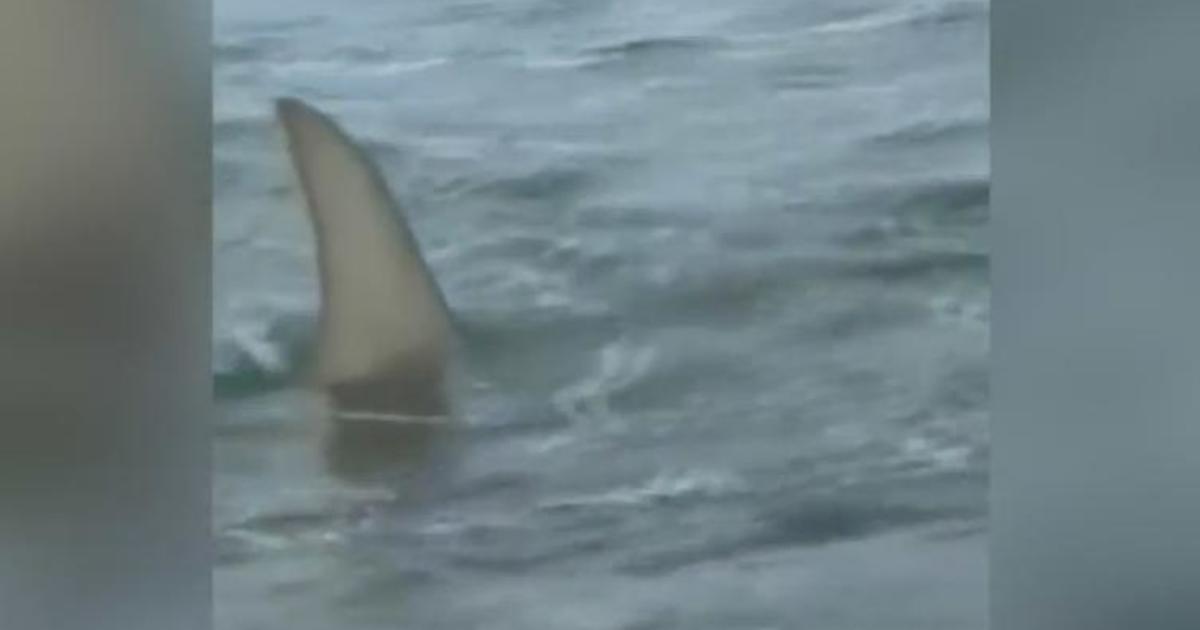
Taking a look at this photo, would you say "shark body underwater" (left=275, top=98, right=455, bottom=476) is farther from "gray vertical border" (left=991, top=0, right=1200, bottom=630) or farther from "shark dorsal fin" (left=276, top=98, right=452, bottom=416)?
"gray vertical border" (left=991, top=0, right=1200, bottom=630)

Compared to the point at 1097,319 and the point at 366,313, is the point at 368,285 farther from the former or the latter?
the point at 1097,319

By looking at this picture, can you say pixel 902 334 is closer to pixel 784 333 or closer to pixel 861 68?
pixel 784 333

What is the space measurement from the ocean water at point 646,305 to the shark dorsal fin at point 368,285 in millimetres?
17

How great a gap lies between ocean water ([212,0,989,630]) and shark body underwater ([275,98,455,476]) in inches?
0.7

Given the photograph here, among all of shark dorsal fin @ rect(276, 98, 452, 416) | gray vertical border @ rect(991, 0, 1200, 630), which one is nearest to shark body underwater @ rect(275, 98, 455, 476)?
shark dorsal fin @ rect(276, 98, 452, 416)

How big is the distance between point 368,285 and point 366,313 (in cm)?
2

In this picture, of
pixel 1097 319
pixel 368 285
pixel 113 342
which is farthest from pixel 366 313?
pixel 1097 319

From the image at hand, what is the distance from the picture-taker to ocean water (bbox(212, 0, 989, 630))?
1622 mm

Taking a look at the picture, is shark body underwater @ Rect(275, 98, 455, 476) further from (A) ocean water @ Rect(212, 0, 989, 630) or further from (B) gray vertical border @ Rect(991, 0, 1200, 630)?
(B) gray vertical border @ Rect(991, 0, 1200, 630)

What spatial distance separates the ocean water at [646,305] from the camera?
1.62m

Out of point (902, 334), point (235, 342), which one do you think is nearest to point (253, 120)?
point (235, 342)

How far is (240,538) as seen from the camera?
165 cm

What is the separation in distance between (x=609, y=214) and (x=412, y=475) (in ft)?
0.90

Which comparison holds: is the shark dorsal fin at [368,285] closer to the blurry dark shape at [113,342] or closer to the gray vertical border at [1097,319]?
the blurry dark shape at [113,342]
